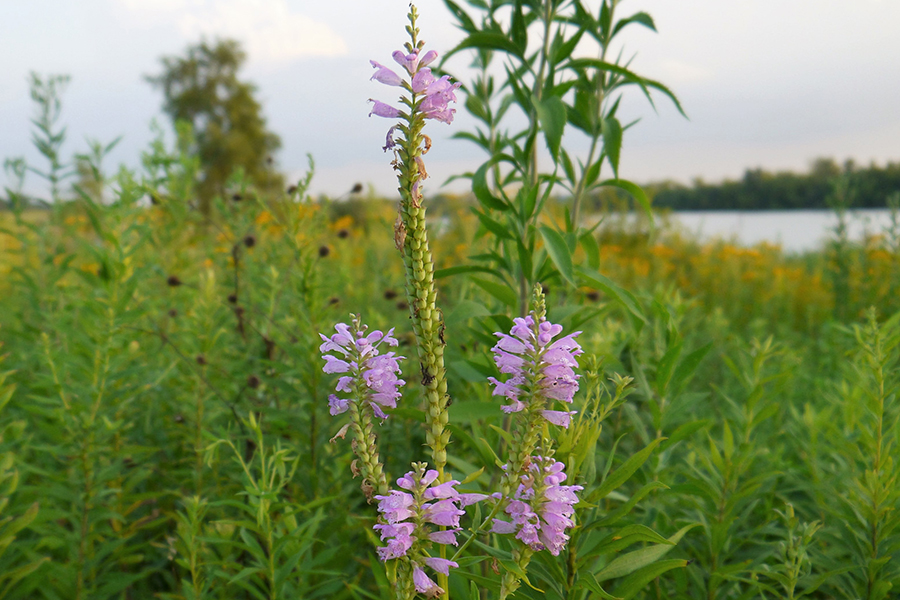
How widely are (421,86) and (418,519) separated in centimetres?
57

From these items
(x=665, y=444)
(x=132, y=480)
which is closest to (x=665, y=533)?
(x=665, y=444)

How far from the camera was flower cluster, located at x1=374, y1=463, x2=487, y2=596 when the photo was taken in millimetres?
771

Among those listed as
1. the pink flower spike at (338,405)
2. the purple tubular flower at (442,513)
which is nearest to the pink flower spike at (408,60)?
the pink flower spike at (338,405)

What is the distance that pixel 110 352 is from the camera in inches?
83.6

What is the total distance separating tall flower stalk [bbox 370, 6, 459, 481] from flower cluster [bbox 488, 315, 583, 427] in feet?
0.28

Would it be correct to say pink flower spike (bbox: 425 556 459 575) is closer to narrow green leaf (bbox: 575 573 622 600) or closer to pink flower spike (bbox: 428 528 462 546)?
pink flower spike (bbox: 428 528 462 546)

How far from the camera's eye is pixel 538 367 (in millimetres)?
804

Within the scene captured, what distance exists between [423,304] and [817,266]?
376 inches

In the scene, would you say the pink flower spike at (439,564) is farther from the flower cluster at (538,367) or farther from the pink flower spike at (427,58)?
the pink flower spike at (427,58)

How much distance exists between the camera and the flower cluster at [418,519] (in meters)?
0.77

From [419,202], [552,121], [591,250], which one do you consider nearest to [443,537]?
[419,202]

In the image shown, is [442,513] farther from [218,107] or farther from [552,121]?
[218,107]

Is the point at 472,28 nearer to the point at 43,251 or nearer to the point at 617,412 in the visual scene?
the point at 617,412

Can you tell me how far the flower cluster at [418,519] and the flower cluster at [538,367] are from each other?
140mm
